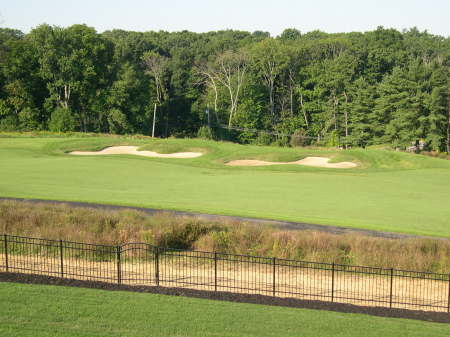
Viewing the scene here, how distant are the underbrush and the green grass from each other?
695 centimetres

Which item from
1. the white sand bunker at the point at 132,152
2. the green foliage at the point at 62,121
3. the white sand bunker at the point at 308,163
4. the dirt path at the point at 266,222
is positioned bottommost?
the dirt path at the point at 266,222

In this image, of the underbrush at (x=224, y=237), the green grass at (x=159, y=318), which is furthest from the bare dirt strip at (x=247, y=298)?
the underbrush at (x=224, y=237)

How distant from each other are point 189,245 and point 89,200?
30.2 ft

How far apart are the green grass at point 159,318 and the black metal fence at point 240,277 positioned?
232cm

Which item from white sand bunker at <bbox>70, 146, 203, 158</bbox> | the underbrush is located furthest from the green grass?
white sand bunker at <bbox>70, 146, 203, 158</bbox>

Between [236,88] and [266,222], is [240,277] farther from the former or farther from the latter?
[236,88]

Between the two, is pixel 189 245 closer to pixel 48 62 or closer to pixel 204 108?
pixel 48 62

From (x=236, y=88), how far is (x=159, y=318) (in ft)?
284

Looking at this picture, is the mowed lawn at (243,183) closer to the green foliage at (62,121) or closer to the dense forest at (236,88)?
the green foliage at (62,121)

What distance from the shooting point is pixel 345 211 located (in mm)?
28484

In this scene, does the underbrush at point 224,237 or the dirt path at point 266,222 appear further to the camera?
the dirt path at point 266,222

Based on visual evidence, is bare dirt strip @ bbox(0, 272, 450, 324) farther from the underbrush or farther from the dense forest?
the dense forest

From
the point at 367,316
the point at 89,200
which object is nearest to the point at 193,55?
the point at 89,200

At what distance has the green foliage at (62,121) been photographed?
77.9 m
